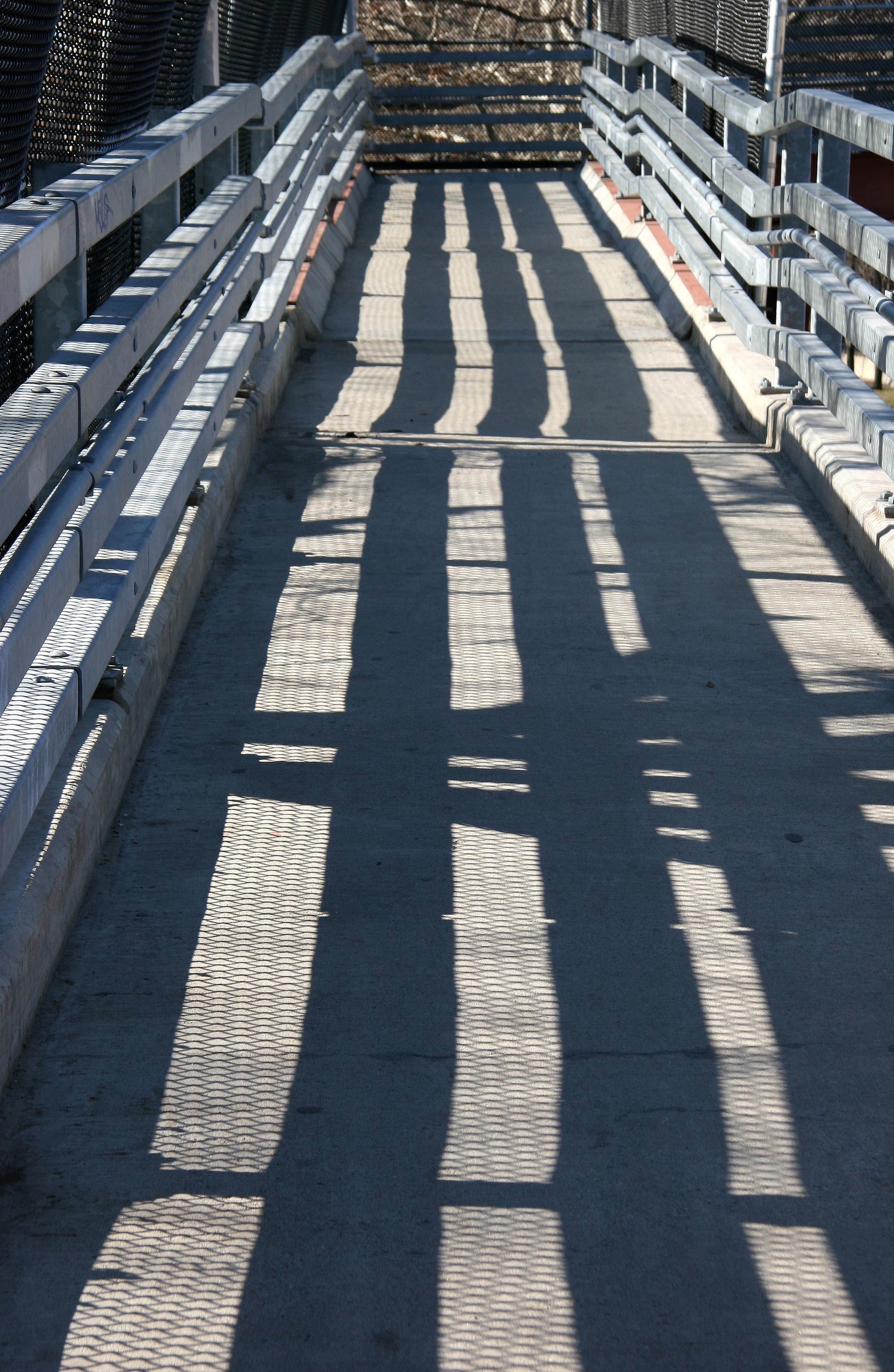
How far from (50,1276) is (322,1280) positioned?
38cm

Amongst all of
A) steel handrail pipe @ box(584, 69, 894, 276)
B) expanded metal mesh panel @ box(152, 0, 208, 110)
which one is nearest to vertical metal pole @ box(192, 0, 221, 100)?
expanded metal mesh panel @ box(152, 0, 208, 110)

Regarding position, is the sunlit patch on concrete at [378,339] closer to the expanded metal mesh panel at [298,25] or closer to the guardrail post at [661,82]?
the expanded metal mesh panel at [298,25]

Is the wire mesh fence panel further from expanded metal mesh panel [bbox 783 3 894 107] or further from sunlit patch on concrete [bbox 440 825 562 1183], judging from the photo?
sunlit patch on concrete [bbox 440 825 562 1183]

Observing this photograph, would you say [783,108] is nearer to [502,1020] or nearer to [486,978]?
[486,978]

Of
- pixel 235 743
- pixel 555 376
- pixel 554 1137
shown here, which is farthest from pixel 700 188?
pixel 554 1137

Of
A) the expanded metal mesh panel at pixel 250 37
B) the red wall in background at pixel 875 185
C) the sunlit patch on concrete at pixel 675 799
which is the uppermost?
the expanded metal mesh panel at pixel 250 37

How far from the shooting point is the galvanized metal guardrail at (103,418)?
254cm

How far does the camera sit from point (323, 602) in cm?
476

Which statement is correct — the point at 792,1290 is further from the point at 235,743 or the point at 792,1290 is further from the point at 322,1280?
the point at 235,743

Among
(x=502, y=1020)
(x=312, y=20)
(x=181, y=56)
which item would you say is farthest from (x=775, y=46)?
(x=502, y=1020)

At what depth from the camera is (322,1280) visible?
2.23 m

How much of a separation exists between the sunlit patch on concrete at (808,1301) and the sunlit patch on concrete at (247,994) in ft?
2.55

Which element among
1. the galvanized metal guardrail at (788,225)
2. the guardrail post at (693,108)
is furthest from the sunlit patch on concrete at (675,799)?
the guardrail post at (693,108)

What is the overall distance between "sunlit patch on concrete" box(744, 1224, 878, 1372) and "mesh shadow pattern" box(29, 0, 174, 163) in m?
3.16
